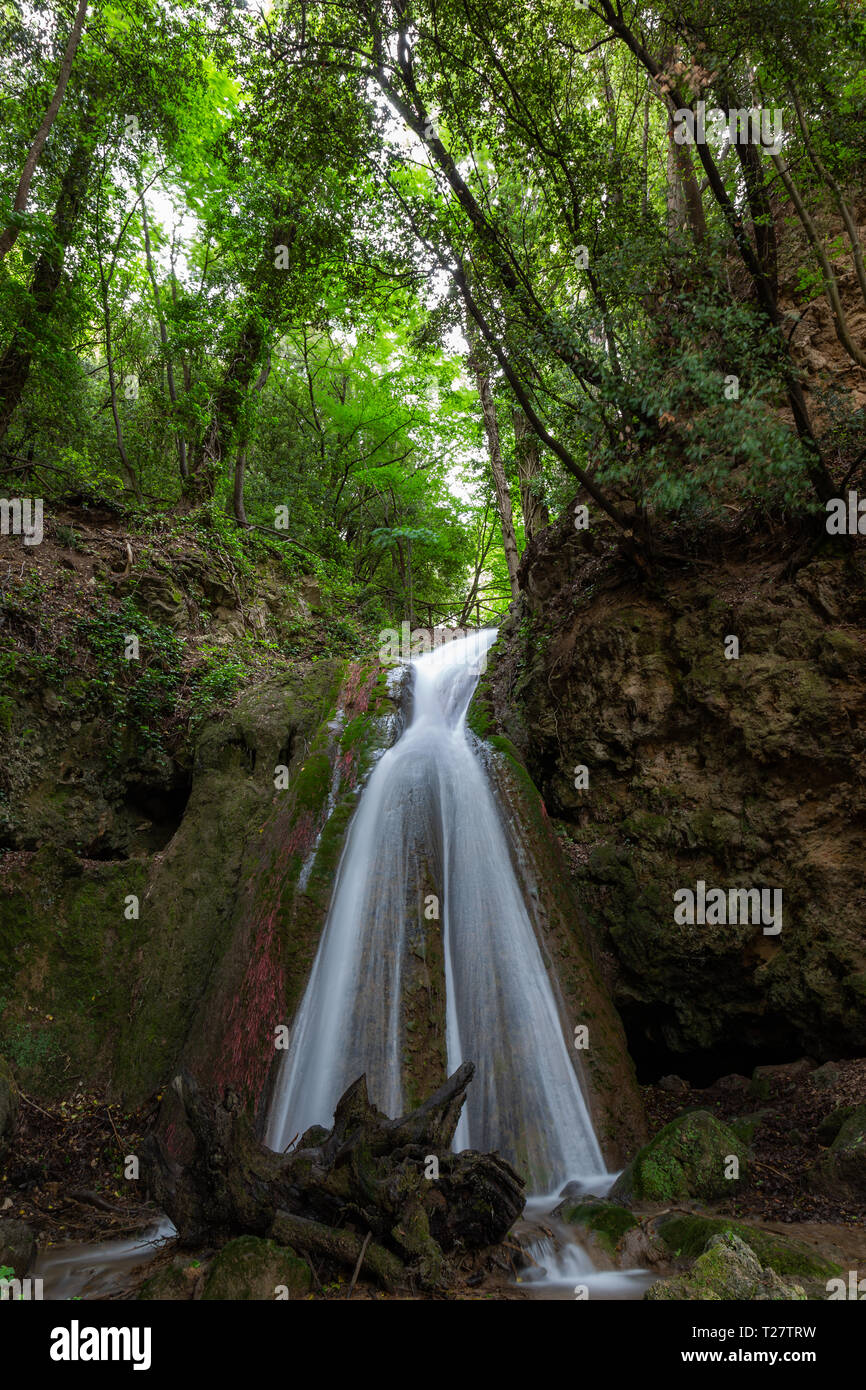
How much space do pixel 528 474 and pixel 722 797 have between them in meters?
9.24

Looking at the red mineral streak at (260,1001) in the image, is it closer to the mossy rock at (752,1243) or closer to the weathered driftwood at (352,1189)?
the weathered driftwood at (352,1189)

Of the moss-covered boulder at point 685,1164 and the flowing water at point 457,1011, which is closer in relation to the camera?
the moss-covered boulder at point 685,1164

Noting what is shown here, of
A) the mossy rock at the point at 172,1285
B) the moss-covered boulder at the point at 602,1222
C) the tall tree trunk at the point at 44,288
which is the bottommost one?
the moss-covered boulder at the point at 602,1222

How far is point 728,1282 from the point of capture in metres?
3.04

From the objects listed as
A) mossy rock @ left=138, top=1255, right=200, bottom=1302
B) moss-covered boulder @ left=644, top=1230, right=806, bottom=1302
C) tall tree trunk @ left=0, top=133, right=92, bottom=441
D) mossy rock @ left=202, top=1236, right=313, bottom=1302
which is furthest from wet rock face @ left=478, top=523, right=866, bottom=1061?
tall tree trunk @ left=0, top=133, right=92, bottom=441

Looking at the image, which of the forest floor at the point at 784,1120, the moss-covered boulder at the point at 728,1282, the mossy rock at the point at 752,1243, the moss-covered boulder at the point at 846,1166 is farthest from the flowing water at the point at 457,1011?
the moss-covered boulder at the point at 846,1166

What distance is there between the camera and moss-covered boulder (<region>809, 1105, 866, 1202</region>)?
4.26 metres

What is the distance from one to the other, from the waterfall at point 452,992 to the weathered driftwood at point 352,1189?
947mm

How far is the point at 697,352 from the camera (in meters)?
6.40

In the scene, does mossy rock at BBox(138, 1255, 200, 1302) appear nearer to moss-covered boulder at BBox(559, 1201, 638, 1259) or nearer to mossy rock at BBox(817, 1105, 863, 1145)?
moss-covered boulder at BBox(559, 1201, 638, 1259)

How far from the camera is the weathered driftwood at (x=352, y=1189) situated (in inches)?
143

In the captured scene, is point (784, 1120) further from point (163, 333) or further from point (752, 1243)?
point (163, 333)

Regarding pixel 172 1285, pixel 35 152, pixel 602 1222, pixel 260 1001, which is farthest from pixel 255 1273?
pixel 35 152

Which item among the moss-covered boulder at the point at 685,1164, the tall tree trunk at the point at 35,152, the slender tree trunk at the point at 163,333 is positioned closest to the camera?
the moss-covered boulder at the point at 685,1164
